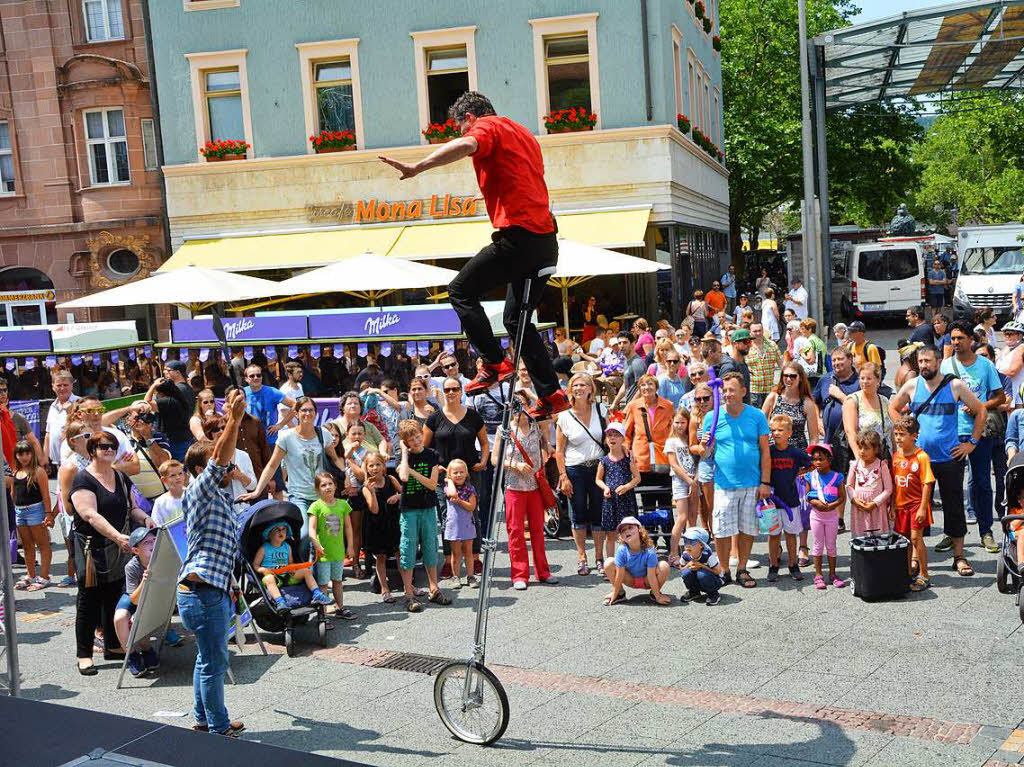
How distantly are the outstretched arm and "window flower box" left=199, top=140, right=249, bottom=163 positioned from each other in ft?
73.1

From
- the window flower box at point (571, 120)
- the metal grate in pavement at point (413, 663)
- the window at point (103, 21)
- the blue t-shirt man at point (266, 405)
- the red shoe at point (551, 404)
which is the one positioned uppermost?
the window at point (103, 21)

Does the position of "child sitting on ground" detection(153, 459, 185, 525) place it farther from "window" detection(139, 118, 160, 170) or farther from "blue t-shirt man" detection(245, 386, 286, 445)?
"window" detection(139, 118, 160, 170)

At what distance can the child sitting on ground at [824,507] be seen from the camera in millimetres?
9784

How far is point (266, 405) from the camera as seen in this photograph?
13.0 metres

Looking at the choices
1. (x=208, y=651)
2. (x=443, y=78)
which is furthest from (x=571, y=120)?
(x=208, y=651)

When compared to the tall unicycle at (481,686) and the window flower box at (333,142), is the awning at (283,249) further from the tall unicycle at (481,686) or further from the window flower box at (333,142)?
the tall unicycle at (481,686)

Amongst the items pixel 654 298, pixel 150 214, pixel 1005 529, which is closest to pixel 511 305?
pixel 1005 529

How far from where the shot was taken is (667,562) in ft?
32.7

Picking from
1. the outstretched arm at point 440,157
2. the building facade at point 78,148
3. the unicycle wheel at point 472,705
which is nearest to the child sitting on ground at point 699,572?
the unicycle wheel at point 472,705

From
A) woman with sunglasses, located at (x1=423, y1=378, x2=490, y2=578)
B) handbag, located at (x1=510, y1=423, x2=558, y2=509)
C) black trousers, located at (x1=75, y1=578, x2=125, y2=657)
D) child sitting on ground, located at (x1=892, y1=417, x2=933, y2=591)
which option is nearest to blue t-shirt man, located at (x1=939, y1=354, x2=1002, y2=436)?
child sitting on ground, located at (x1=892, y1=417, x2=933, y2=591)

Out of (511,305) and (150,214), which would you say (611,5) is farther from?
(511,305)

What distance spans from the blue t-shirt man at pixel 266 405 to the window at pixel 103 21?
17.7 m

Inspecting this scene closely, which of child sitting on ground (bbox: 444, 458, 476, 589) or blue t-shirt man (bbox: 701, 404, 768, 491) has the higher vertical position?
blue t-shirt man (bbox: 701, 404, 768, 491)

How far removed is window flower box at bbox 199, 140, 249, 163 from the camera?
26.7 m
